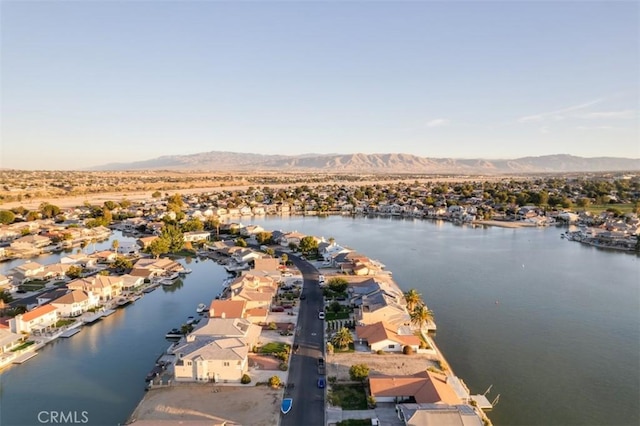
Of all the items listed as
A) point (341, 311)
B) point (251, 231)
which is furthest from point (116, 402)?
point (251, 231)

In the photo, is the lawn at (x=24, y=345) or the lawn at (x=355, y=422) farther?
the lawn at (x=24, y=345)

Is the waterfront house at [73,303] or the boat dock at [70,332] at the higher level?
the waterfront house at [73,303]

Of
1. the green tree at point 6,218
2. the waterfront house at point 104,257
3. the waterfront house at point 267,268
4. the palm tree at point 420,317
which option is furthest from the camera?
the green tree at point 6,218

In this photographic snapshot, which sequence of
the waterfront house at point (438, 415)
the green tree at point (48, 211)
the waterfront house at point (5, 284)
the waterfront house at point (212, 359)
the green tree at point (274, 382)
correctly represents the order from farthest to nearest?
the green tree at point (48, 211)
the waterfront house at point (5, 284)
the waterfront house at point (212, 359)
the green tree at point (274, 382)
the waterfront house at point (438, 415)

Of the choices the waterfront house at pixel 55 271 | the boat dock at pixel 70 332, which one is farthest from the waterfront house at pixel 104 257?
the boat dock at pixel 70 332

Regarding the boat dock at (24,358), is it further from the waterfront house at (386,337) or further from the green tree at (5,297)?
the waterfront house at (386,337)

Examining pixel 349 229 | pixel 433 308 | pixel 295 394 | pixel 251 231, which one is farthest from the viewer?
pixel 349 229

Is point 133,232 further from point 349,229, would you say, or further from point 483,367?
point 483,367
